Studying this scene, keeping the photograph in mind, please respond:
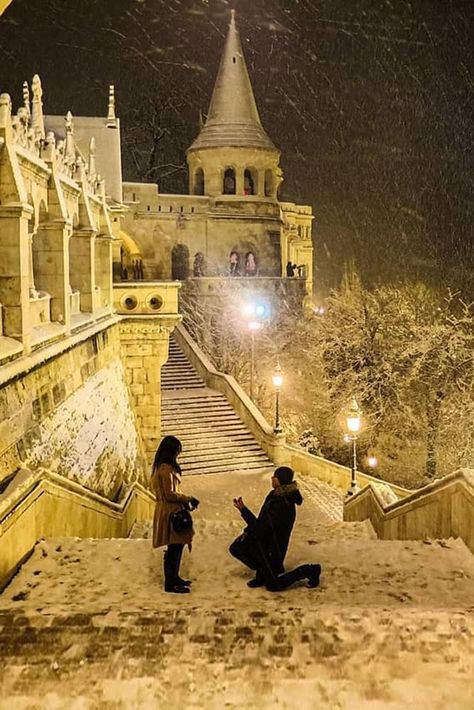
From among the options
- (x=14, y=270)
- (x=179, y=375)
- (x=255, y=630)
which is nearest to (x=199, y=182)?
(x=179, y=375)

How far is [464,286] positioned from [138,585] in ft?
181

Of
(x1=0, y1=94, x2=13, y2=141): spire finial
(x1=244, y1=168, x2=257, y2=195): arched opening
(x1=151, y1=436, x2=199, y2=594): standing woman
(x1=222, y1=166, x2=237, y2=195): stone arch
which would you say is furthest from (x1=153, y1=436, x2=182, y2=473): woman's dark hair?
(x1=222, y1=166, x2=237, y2=195): stone arch

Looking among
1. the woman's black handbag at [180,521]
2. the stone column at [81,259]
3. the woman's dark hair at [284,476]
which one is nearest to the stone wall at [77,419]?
the stone column at [81,259]

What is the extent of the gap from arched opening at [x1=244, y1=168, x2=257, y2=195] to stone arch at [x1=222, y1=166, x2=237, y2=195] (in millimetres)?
789

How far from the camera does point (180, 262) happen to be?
41.2 meters

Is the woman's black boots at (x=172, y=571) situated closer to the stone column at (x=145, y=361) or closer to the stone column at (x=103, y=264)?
the stone column at (x=103, y=264)

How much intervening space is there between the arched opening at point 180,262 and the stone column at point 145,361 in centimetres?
2276

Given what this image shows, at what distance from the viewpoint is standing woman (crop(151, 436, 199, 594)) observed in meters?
6.26

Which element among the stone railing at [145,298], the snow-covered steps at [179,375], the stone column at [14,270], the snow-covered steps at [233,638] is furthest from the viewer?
the snow-covered steps at [179,375]

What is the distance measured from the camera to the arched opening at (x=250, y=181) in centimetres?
4291

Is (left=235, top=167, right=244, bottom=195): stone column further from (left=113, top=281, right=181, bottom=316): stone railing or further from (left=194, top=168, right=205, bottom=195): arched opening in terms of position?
(left=113, top=281, right=181, bottom=316): stone railing

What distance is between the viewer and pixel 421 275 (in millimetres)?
60969

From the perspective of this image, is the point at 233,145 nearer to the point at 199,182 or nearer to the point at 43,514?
the point at 199,182

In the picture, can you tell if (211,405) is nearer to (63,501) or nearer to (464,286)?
(63,501)
